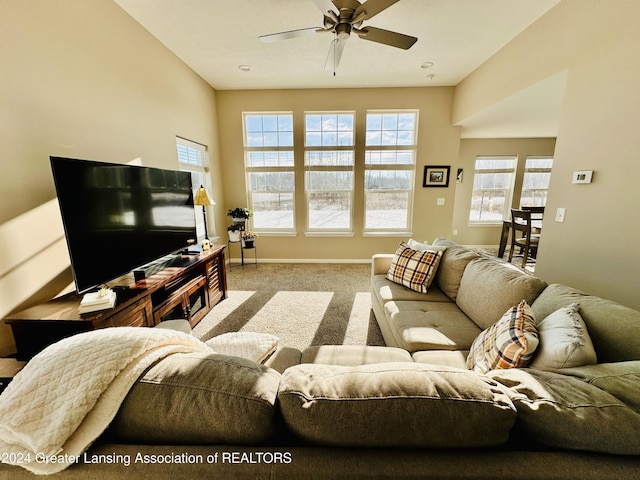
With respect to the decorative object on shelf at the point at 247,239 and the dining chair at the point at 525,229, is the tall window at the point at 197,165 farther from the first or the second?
the dining chair at the point at 525,229

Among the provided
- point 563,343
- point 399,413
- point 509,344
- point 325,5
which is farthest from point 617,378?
point 325,5

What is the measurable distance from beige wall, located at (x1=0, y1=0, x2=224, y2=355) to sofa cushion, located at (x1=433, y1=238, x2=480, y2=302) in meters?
2.91

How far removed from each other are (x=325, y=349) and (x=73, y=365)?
1136 millimetres

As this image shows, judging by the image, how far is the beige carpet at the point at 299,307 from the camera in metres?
2.35

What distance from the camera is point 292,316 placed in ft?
8.77

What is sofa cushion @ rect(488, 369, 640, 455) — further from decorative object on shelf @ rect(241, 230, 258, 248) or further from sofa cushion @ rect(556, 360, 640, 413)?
decorative object on shelf @ rect(241, 230, 258, 248)

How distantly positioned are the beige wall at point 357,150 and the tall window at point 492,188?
5.36 ft

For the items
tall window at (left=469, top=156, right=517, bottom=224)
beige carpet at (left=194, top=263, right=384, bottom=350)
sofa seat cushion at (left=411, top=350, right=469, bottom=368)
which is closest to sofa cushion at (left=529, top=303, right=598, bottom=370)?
sofa seat cushion at (left=411, top=350, right=469, bottom=368)

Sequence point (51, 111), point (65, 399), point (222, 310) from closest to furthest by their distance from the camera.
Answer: point (65, 399)
point (51, 111)
point (222, 310)

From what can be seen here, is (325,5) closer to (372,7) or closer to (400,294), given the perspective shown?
(372,7)

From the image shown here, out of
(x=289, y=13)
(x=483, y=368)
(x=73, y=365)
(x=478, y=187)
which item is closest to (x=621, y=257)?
(x=483, y=368)

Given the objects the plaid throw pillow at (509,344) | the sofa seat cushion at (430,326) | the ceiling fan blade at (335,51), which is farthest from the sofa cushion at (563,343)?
the ceiling fan blade at (335,51)

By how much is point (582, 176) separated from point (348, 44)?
2489 millimetres

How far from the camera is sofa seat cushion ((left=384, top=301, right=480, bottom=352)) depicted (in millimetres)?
1509
